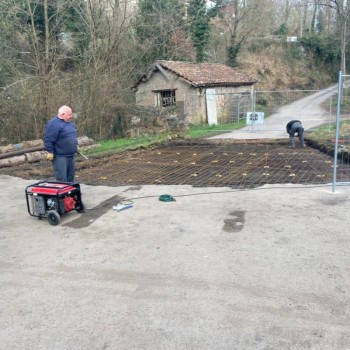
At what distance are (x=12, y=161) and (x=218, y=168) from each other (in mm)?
5954

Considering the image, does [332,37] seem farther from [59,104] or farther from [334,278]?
[334,278]

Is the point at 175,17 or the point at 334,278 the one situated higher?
the point at 175,17

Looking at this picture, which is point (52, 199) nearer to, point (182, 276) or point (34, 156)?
point (182, 276)

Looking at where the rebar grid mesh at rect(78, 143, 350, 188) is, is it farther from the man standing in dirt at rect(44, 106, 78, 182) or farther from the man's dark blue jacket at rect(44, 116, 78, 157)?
the man's dark blue jacket at rect(44, 116, 78, 157)

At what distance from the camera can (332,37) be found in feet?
140

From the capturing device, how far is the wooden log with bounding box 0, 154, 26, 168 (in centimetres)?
1109

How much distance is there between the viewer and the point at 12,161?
11.3 m

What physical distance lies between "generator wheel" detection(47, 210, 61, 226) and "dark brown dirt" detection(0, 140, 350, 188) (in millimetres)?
2630

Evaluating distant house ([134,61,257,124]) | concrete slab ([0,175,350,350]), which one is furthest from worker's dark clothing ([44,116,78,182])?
distant house ([134,61,257,124])

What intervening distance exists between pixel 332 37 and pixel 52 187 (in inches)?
1728

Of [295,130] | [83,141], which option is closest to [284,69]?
[295,130]

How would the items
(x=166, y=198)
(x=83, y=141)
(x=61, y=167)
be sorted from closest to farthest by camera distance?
(x=61, y=167)
(x=166, y=198)
(x=83, y=141)

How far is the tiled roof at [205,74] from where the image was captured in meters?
22.7

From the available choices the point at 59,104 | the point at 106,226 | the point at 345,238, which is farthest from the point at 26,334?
the point at 59,104
